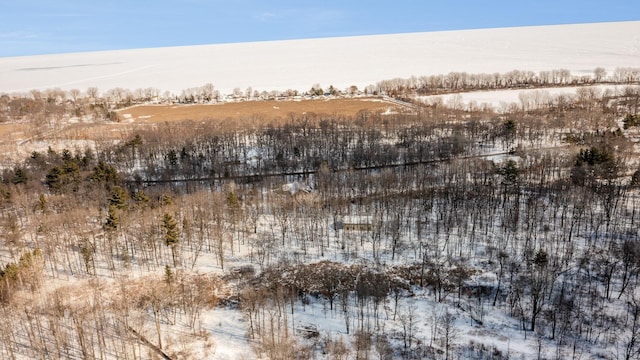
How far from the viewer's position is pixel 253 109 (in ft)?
373

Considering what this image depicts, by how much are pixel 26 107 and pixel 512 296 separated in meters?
125

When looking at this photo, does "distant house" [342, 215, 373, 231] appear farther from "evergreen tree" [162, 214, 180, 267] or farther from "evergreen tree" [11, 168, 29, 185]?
"evergreen tree" [11, 168, 29, 185]

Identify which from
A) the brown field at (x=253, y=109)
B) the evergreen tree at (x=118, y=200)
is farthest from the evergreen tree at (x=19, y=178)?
the brown field at (x=253, y=109)

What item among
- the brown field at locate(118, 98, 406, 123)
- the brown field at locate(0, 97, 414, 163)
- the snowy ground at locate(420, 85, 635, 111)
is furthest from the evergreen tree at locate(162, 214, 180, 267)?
the snowy ground at locate(420, 85, 635, 111)

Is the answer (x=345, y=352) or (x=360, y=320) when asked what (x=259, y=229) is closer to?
(x=360, y=320)

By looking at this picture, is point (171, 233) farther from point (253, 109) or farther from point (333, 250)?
point (253, 109)

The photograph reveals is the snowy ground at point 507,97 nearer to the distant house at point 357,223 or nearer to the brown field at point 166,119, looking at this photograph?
the brown field at point 166,119

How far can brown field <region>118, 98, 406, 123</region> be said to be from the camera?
105 metres

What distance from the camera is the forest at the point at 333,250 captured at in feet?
97.6

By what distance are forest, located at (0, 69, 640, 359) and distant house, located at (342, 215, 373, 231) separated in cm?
23

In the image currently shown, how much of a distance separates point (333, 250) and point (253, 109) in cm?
7785

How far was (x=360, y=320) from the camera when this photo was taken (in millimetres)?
32062

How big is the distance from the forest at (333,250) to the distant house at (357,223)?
0.23m

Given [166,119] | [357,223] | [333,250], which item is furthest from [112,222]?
[166,119]
